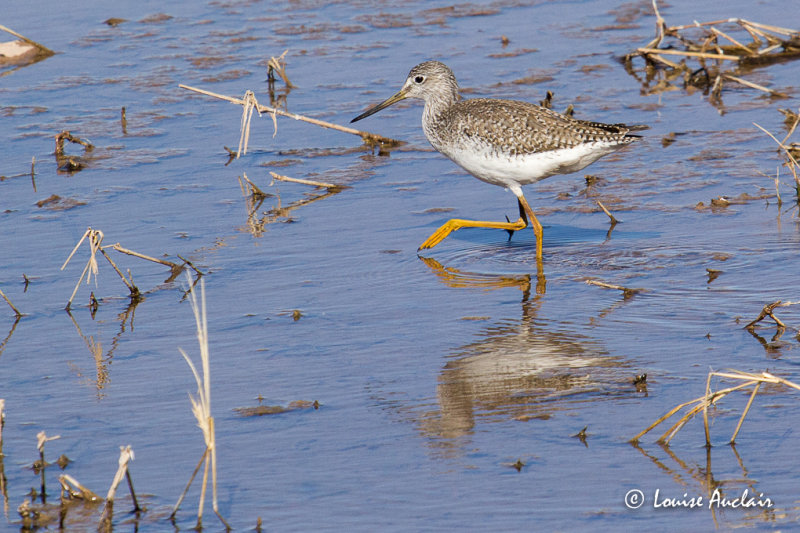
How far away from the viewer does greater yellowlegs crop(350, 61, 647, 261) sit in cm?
764

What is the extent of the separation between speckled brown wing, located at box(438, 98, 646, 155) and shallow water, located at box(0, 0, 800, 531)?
0.67 metres

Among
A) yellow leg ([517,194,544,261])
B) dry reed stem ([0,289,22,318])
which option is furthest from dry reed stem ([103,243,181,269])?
yellow leg ([517,194,544,261])

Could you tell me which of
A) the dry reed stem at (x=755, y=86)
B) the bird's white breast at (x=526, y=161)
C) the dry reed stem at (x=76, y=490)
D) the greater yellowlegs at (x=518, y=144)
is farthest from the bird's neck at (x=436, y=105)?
the dry reed stem at (x=76, y=490)

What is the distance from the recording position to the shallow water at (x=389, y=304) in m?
4.55

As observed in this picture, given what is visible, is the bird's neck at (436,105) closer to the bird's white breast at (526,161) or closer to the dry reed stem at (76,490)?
the bird's white breast at (526,161)

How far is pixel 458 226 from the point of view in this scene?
7.75 meters

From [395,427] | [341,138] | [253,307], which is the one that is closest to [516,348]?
[395,427]

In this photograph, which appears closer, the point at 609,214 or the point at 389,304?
the point at 389,304

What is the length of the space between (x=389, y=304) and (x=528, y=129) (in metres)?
1.86

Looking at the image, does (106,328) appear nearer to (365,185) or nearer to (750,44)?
(365,185)

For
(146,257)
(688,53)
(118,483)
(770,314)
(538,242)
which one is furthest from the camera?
(688,53)

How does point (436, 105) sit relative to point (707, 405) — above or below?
above

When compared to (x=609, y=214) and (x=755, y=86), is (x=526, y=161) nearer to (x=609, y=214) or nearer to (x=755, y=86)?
(x=609, y=214)

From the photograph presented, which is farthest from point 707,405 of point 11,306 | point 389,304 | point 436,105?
point 436,105
